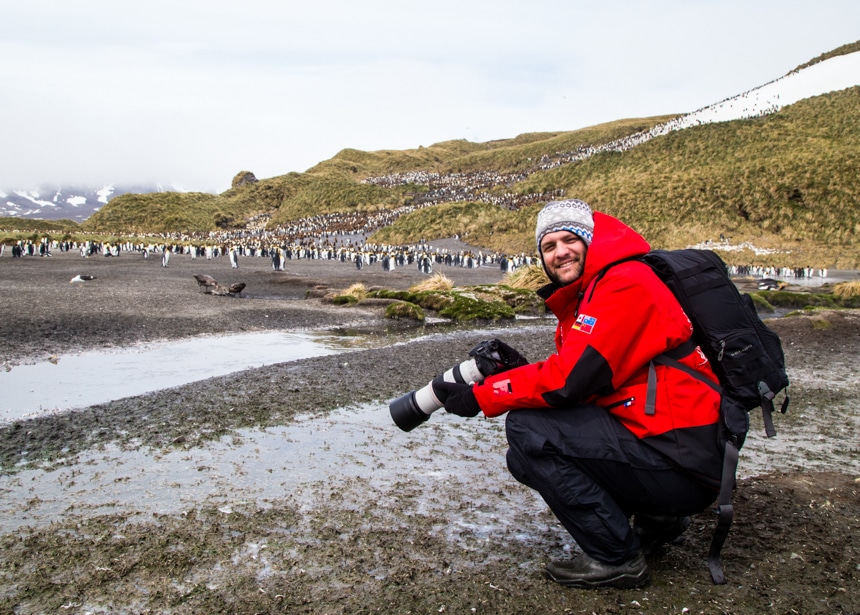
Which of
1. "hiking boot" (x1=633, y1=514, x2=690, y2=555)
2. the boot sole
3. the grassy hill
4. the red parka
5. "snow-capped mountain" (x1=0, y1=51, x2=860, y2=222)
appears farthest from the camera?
"snow-capped mountain" (x1=0, y1=51, x2=860, y2=222)

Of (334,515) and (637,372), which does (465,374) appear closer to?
(637,372)

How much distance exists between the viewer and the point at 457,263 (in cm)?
4338

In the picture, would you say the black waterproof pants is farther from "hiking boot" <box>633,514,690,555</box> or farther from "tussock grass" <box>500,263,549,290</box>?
"tussock grass" <box>500,263,549,290</box>

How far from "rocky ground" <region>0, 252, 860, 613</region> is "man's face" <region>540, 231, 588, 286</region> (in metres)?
1.30

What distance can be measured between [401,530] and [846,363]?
8.39 metres

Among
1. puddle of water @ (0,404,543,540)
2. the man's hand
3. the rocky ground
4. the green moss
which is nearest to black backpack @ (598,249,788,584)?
the rocky ground

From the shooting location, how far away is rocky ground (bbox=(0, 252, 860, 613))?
2477 millimetres

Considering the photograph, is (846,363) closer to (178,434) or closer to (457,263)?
(178,434)

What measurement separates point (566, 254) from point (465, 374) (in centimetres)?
69

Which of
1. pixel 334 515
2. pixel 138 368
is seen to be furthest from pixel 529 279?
pixel 334 515

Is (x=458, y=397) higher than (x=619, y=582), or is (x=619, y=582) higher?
(x=458, y=397)

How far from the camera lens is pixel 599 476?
2510mm

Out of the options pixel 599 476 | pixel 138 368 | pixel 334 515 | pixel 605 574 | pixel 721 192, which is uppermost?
pixel 721 192

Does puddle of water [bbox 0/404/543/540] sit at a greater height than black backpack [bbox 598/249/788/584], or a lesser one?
lesser
